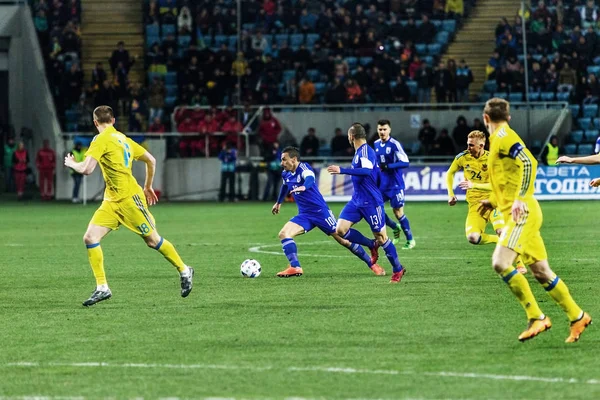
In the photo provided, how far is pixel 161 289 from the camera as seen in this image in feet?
47.0

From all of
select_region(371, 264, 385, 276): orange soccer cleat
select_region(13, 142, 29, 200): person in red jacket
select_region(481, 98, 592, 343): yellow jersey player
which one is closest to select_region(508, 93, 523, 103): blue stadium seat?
select_region(13, 142, 29, 200): person in red jacket

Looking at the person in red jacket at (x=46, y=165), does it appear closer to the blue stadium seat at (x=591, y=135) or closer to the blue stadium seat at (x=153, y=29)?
the blue stadium seat at (x=153, y=29)

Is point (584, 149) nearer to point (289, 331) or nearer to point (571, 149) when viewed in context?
point (571, 149)

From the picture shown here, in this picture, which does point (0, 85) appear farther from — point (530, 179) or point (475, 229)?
point (530, 179)

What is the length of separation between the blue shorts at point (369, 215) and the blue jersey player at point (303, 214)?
0.83ft

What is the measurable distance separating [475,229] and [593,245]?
518 cm

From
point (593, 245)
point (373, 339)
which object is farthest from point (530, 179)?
point (593, 245)

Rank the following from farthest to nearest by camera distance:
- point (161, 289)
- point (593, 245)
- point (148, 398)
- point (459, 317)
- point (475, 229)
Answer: point (593, 245) < point (475, 229) < point (161, 289) < point (459, 317) < point (148, 398)

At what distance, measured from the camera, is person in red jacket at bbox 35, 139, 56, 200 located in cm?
3756

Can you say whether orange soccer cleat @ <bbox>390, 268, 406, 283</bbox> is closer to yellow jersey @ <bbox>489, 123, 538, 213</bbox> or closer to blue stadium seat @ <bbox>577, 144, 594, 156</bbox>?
yellow jersey @ <bbox>489, 123, 538, 213</bbox>

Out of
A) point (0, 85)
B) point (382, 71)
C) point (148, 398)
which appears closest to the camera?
point (148, 398)

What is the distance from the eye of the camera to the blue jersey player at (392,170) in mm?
20438

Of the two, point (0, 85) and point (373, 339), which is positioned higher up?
point (0, 85)

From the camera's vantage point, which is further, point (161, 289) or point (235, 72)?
point (235, 72)
